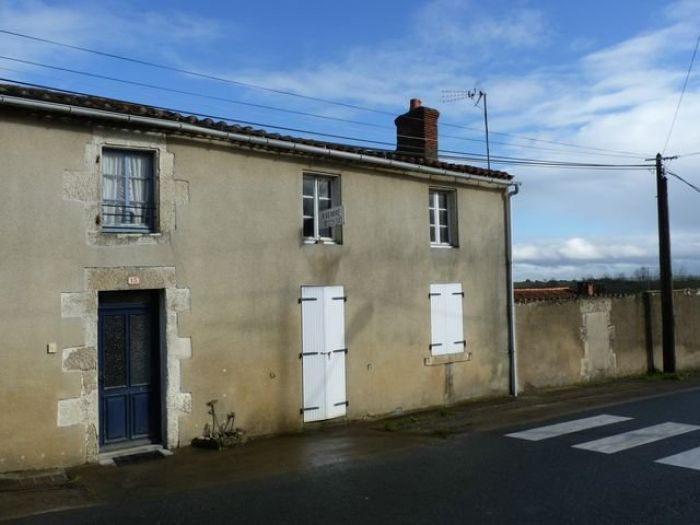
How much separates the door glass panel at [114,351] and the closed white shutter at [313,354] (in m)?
2.83

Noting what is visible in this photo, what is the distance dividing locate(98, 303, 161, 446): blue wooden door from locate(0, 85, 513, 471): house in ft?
0.06

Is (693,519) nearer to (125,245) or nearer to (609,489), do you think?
(609,489)

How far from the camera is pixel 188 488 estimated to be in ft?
23.2

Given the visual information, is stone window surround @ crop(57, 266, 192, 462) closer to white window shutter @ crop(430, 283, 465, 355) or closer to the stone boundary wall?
white window shutter @ crop(430, 283, 465, 355)

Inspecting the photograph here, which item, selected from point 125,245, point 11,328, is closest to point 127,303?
point 125,245

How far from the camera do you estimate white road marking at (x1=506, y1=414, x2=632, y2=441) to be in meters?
9.47

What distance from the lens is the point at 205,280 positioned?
948cm

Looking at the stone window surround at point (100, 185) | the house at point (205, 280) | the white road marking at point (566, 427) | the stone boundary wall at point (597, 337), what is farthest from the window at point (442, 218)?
the stone window surround at point (100, 185)

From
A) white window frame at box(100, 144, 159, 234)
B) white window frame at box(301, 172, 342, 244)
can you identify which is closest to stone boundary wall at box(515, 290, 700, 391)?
white window frame at box(301, 172, 342, 244)

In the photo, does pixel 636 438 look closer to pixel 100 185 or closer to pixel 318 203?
pixel 318 203

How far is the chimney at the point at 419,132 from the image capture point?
14.0 meters

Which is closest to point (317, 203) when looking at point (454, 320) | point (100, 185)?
point (100, 185)

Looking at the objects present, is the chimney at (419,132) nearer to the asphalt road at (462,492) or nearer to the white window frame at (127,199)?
the white window frame at (127,199)

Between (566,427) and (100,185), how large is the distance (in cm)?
755
